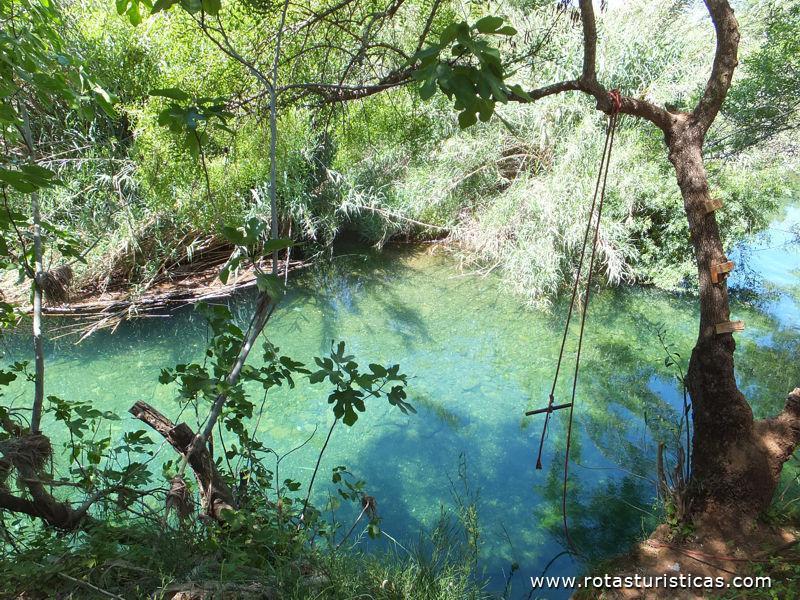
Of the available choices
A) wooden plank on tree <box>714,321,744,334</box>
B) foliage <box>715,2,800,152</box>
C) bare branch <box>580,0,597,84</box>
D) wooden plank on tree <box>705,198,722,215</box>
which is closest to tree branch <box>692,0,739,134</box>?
wooden plank on tree <box>705,198,722,215</box>

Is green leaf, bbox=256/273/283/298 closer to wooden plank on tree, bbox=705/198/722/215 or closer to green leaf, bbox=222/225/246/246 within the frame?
green leaf, bbox=222/225/246/246

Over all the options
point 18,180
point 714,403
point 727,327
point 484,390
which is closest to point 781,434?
point 714,403

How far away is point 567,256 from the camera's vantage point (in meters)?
5.91

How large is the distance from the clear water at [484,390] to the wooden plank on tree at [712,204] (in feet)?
5.55

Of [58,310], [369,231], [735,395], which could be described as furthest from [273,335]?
[735,395]

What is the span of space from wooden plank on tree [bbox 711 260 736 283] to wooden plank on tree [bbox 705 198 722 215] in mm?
251

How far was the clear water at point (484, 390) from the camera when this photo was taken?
3.12m

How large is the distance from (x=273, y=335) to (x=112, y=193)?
232 cm

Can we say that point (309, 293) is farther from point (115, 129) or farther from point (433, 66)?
point (433, 66)

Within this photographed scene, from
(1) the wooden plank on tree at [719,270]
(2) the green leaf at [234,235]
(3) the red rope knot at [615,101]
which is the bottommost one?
(2) the green leaf at [234,235]

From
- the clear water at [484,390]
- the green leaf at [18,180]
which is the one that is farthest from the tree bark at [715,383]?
the green leaf at [18,180]

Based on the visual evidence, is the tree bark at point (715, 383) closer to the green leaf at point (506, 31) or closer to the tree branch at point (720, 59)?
the tree branch at point (720, 59)

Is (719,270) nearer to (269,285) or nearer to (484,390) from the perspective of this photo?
(269,285)

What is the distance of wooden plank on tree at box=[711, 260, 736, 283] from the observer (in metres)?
2.41
